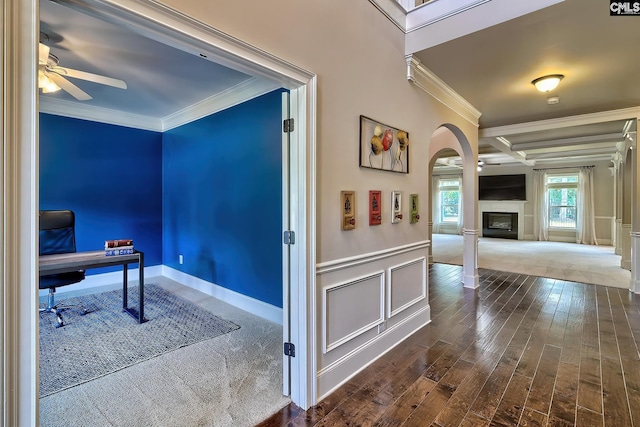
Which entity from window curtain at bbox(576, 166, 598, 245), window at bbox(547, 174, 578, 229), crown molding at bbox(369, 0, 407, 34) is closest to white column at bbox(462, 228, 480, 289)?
crown molding at bbox(369, 0, 407, 34)

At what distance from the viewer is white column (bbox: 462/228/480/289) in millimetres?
4492

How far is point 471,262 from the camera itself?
453cm

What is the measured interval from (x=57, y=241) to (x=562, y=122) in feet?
23.3

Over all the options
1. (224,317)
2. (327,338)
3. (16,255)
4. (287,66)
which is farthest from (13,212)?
(224,317)

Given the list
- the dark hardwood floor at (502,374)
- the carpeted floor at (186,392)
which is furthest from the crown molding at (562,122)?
the carpeted floor at (186,392)

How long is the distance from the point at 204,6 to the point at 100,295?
4.03 m

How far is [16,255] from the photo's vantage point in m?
0.91

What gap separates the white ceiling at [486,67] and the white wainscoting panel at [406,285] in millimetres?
1891

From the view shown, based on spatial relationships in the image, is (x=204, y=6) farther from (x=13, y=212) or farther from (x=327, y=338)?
(x=327, y=338)

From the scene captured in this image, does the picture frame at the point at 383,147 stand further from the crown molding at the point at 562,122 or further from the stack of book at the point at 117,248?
the crown molding at the point at 562,122

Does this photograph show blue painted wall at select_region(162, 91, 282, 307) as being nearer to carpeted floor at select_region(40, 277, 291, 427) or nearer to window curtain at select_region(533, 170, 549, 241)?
carpeted floor at select_region(40, 277, 291, 427)

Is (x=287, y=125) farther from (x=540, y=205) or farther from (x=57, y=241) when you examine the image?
(x=540, y=205)

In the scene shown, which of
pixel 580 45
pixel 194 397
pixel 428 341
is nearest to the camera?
pixel 194 397

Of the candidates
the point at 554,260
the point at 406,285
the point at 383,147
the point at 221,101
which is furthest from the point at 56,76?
the point at 554,260
